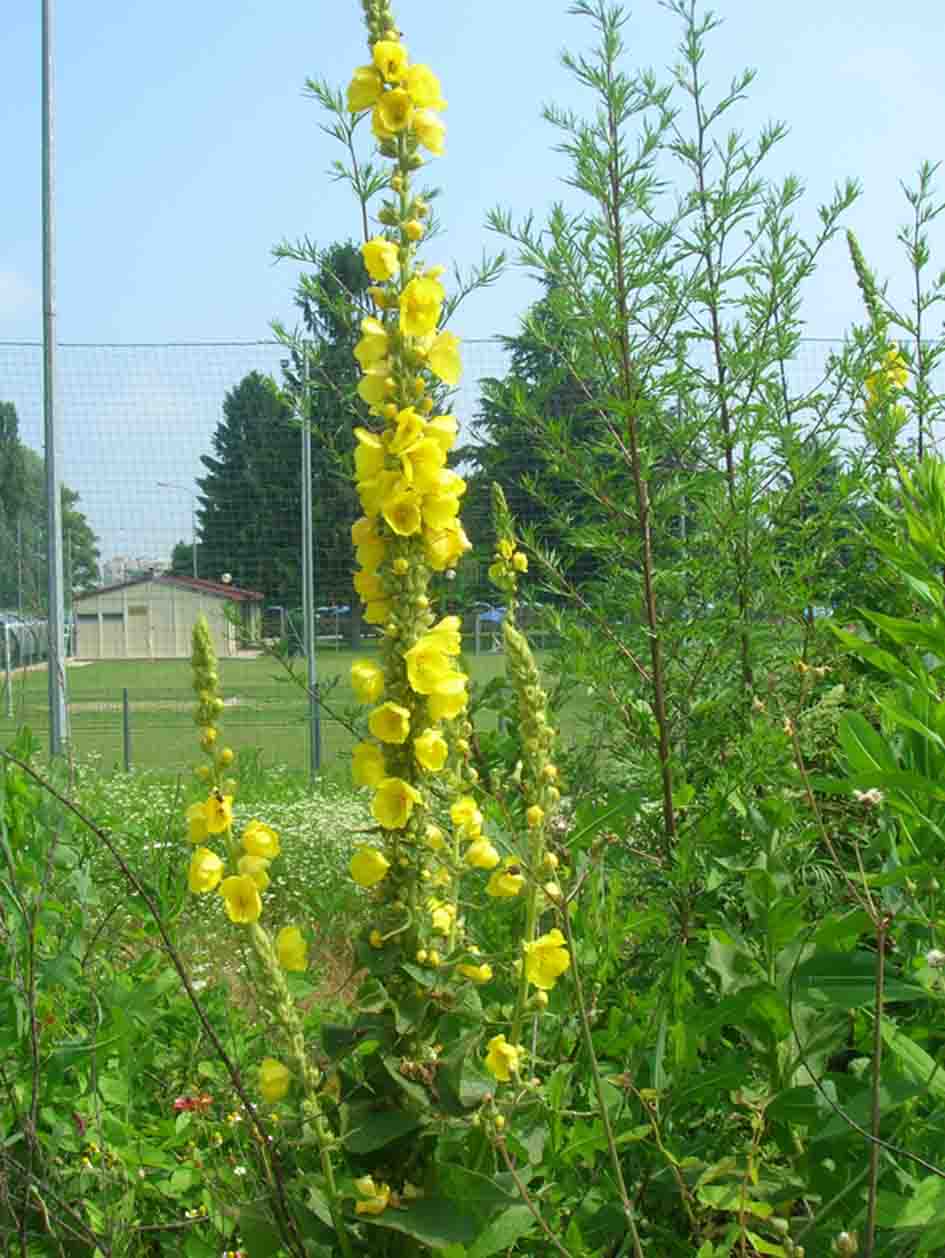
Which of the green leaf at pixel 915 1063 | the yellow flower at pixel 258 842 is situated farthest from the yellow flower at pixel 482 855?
the green leaf at pixel 915 1063

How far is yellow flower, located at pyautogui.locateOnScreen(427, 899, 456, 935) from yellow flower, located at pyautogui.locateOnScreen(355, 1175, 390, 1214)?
0.85 feet

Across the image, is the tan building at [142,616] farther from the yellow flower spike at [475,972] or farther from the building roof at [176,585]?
the yellow flower spike at [475,972]

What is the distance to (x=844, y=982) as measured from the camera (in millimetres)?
1460

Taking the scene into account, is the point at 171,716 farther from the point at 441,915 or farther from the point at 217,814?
the point at 441,915

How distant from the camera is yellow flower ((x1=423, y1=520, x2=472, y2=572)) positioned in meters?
1.39

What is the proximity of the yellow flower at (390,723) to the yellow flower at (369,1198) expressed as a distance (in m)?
0.45

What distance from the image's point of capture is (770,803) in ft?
6.07

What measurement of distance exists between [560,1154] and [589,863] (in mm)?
380

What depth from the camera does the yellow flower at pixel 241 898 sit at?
4.61ft

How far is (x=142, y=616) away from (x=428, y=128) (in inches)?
238

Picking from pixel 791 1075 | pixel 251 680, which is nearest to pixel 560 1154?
pixel 791 1075

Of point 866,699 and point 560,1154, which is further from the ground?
point 866,699

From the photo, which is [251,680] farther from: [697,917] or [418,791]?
[418,791]

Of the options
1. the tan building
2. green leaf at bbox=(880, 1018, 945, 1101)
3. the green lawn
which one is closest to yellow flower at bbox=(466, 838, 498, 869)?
green leaf at bbox=(880, 1018, 945, 1101)
